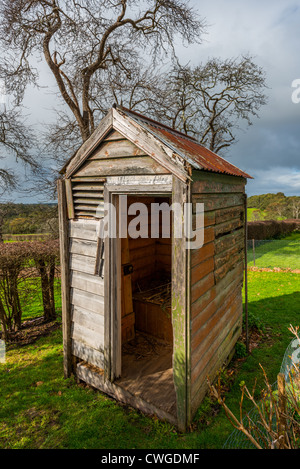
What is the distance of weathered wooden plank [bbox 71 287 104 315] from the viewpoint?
4039 mm

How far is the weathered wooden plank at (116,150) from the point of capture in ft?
11.6

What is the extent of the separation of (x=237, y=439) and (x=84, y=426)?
6.47 feet

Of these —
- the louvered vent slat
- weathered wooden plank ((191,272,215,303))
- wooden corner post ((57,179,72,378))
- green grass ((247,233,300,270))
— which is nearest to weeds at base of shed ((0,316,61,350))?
wooden corner post ((57,179,72,378))

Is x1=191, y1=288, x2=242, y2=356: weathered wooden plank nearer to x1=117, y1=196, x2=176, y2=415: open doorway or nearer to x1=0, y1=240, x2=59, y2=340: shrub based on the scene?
x1=117, y1=196, x2=176, y2=415: open doorway

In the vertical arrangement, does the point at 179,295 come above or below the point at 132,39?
below

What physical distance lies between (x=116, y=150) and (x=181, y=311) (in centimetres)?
233

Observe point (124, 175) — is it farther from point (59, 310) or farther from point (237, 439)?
point (59, 310)

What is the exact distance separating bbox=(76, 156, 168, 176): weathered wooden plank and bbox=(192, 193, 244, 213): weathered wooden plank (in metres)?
0.58

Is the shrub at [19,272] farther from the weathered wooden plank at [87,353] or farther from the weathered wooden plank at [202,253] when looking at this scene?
the weathered wooden plank at [202,253]

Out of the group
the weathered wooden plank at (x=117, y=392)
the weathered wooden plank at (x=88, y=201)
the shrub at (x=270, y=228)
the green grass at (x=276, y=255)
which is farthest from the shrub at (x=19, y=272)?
the shrub at (x=270, y=228)

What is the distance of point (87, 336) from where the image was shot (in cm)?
426

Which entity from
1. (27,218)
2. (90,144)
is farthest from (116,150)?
(27,218)

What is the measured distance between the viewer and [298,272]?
12641 mm
